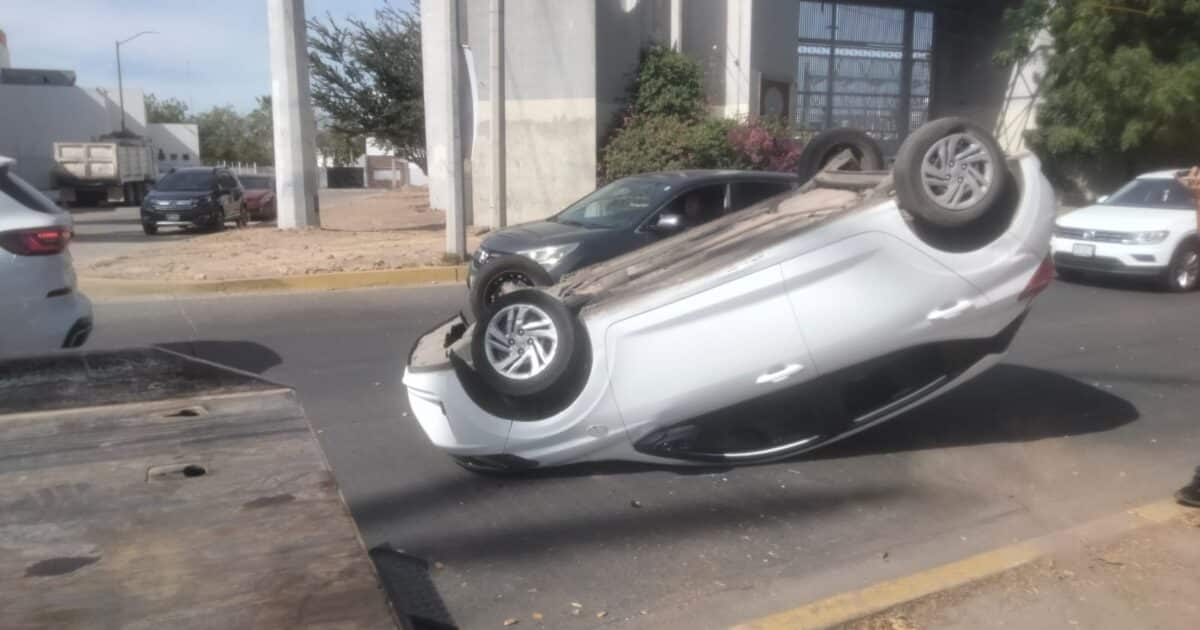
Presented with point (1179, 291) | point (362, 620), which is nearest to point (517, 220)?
point (1179, 291)

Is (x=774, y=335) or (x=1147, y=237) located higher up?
(x=774, y=335)

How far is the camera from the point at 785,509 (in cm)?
525

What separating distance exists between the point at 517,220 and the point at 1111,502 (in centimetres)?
1582

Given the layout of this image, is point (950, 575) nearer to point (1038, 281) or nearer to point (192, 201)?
point (1038, 281)

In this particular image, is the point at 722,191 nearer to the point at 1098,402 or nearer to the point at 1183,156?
the point at 1098,402

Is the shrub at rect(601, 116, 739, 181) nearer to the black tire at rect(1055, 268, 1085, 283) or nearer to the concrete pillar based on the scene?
the concrete pillar

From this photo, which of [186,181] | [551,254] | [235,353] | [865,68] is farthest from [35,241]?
[865,68]

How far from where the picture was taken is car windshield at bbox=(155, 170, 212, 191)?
22.7m

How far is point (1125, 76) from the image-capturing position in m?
20.1

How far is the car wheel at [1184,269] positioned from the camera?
12742 mm

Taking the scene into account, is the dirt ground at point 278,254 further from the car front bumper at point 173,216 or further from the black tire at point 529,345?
the black tire at point 529,345

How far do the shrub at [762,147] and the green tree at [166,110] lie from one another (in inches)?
3256

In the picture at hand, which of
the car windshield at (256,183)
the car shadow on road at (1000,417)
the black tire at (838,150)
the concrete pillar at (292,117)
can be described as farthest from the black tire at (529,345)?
the car windshield at (256,183)

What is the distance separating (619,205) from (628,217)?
47cm
